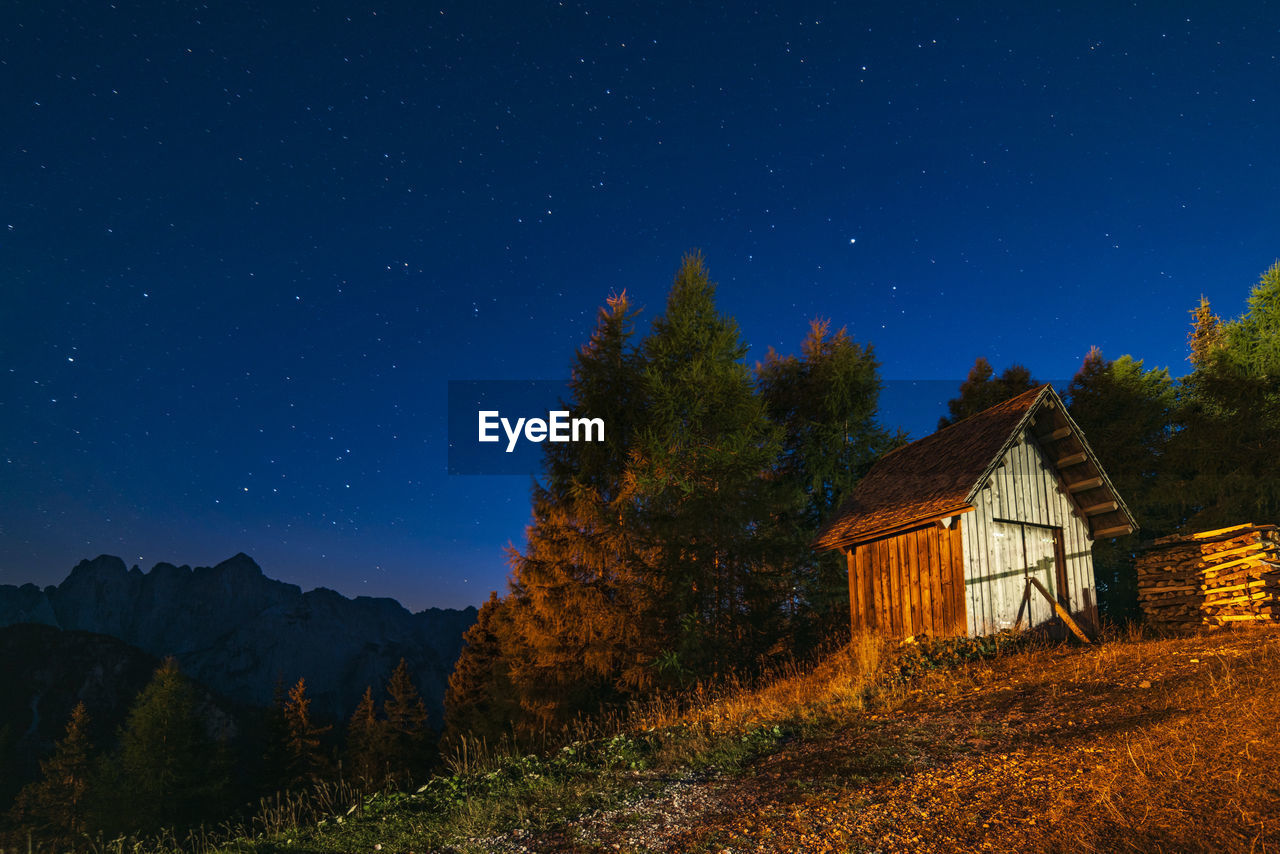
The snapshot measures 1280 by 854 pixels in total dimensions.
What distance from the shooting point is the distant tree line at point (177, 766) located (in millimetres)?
41031

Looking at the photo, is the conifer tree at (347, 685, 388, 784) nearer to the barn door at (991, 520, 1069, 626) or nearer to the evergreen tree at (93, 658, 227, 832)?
the evergreen tree at (93, 658, 227, 832)

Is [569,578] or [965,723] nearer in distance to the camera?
[965,723]

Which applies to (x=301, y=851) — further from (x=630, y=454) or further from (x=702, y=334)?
Result: (x=702, y=334)

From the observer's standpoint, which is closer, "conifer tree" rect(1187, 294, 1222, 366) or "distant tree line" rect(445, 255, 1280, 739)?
"distant tree line" rect(445, 255, 1280, 739)

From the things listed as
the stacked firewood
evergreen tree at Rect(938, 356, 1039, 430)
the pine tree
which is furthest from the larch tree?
the pine tree

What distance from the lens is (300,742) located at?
46.7 metres

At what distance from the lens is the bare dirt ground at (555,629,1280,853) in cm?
510

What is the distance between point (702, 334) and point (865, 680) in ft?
43.3

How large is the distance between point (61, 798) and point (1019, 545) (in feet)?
180

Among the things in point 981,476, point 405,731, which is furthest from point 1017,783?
point 405,731

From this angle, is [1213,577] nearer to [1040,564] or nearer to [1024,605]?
[1040,564]

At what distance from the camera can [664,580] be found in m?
21.3

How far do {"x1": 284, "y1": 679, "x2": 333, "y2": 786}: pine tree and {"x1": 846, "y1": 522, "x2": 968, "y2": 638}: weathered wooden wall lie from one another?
4017cm

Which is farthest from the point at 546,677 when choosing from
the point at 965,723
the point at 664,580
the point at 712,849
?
the point at 712,849
